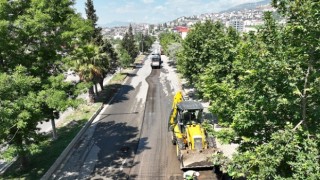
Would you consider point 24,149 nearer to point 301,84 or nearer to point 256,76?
point 256,76

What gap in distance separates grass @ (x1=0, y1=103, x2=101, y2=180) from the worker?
773cm

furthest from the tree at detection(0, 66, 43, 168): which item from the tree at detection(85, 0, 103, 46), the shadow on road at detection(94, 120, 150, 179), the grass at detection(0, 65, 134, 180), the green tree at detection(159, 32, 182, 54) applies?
the green tree at detection(159, 32, 182, 54)

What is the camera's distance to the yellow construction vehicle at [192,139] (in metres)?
15.4

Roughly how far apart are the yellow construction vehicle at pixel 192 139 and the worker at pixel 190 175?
280 millimetres

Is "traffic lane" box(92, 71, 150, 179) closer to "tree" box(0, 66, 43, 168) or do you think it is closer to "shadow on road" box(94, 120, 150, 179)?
"shadow on road" box(94, 120, 150, 179)

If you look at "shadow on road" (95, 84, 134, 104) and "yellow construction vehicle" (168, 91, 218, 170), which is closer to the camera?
"yellow construction vehicle" (168, 91, 218, 170)

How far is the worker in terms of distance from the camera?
585 inches

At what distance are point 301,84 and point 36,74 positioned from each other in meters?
12.8

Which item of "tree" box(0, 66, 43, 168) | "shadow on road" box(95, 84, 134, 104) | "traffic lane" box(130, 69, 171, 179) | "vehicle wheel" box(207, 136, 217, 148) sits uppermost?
"tree" box(0, 66, 43, 168)

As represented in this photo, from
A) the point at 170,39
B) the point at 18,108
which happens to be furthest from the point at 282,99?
the point at 170,39

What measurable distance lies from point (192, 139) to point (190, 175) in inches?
82.0

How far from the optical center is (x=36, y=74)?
51.0 ft

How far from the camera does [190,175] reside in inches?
589

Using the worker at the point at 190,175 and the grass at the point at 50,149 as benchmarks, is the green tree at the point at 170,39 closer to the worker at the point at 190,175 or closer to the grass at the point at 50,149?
the grass at the point at 50,149
